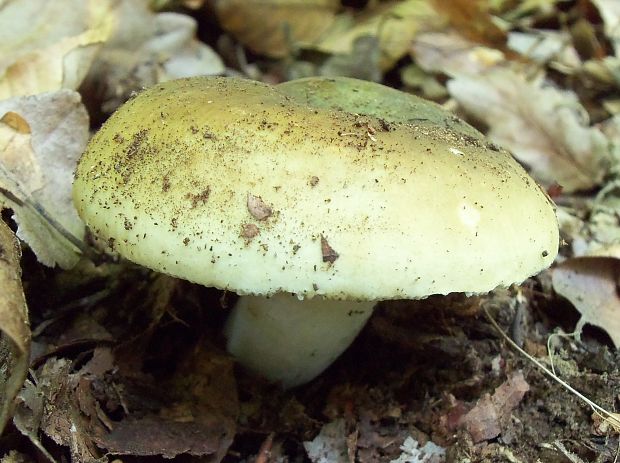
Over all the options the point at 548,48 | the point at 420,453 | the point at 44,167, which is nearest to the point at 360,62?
the point at 548,48

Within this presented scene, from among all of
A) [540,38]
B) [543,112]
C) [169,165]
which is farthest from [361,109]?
[540,38]

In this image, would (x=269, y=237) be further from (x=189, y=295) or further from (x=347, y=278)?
(x=189, y=295)

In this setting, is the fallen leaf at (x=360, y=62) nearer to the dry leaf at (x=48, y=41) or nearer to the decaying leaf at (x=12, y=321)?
the dry leaf at (x=48, y=41)

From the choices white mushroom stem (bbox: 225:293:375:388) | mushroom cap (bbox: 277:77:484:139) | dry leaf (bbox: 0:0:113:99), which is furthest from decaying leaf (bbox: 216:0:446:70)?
white mushroom stem (bbox: 225:293:375:388)

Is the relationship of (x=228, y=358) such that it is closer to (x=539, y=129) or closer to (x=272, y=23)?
(x=539, y=129)

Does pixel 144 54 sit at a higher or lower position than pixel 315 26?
higher
